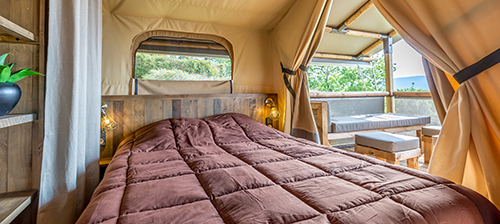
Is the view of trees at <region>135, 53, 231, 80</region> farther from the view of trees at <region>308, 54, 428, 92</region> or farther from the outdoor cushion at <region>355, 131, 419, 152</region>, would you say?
the view of trees at <region>308, 54, 428, 92</region>

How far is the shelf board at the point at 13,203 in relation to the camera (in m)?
0.95

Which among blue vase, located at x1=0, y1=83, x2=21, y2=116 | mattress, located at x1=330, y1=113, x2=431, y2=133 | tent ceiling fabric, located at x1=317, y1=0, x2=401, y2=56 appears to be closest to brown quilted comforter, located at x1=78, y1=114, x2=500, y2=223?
blue vase, located at x1=0, y1=83, x2=21, y2=116

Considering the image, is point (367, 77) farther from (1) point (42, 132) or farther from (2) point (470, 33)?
(1) point (42, 132)

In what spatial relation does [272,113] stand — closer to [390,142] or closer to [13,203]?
[390,142]

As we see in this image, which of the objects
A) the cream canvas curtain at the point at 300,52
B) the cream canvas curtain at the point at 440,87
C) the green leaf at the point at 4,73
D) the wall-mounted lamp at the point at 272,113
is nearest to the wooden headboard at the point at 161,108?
the wall-mounted lamp at the point at 272,113

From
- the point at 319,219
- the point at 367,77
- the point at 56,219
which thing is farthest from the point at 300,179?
the point at 367,77

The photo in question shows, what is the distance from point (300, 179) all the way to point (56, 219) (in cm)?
136

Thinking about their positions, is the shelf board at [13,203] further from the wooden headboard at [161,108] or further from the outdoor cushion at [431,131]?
the outdoor cushion at [431,131]

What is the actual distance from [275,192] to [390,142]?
1.85 metres

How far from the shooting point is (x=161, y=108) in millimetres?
2623

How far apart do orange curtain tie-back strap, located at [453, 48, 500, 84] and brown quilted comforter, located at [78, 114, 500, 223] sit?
660mm

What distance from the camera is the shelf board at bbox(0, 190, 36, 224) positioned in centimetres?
95

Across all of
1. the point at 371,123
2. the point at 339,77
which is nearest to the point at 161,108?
the point at 371,123

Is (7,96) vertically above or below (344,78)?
below
